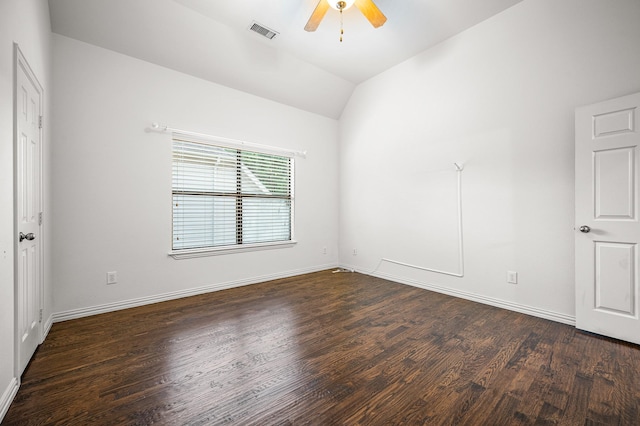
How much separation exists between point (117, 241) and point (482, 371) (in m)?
3.59

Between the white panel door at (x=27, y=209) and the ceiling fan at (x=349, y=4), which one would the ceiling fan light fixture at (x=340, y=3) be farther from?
the white panel door at (x=27, y=209)

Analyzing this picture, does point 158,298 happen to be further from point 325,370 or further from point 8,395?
point 325,370

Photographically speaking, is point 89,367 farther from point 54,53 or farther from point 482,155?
point 482,155

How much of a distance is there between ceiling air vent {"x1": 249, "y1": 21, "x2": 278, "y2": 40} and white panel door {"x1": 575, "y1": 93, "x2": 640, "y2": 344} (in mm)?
3269

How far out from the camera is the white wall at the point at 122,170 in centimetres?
280

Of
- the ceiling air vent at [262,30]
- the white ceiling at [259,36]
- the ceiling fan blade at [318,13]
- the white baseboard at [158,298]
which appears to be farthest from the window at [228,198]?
the ceiling fan blade at [318,13]

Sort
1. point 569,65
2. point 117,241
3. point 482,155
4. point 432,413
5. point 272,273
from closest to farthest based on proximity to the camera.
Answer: point 432,413 → point 569,65 → point 117,241 → point 482,155 → point 272,273

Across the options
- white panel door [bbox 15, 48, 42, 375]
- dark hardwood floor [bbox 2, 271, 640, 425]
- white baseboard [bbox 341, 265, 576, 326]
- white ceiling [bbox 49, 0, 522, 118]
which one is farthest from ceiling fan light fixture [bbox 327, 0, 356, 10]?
white baseboard [bbox 341, 265, 576, 326]

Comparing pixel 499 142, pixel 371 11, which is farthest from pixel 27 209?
pixel 499 142

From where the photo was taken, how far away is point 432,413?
4.96 ft

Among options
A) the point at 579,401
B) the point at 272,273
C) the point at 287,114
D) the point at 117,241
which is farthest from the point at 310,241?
the point at 579,401

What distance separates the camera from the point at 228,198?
3973 mm

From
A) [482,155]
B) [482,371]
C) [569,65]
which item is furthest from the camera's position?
[482,155]

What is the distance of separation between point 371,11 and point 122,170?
304 centimetres
